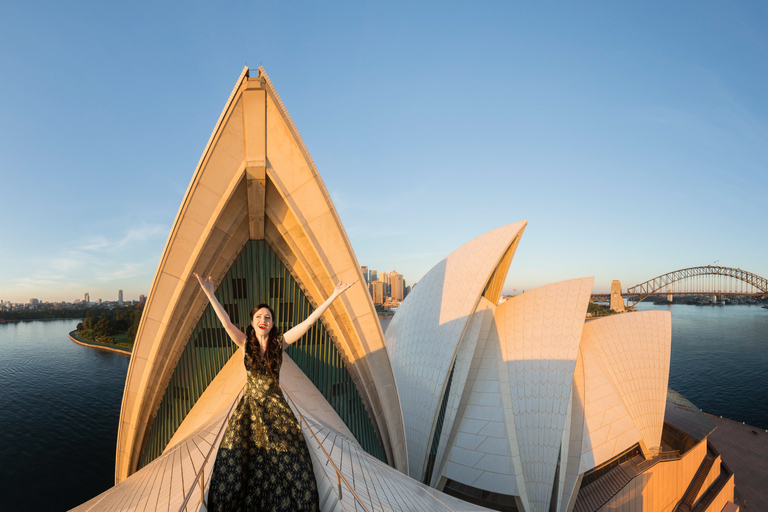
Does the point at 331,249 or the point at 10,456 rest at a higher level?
the point at 331,249

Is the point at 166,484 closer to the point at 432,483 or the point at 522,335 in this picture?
the point at 432,483

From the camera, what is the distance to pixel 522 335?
1476 cm

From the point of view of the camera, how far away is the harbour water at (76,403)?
18766 mm

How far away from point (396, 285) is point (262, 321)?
14047cm

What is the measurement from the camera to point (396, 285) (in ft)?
470

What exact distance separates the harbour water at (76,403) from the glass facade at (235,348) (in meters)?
16.0

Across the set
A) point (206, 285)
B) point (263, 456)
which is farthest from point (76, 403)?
point (263, 456)

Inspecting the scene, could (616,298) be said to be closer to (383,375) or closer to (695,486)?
(695,486)

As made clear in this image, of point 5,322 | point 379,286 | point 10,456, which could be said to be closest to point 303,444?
point 10,456

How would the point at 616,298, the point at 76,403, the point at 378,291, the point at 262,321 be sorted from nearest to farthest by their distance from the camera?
the point at 262,321
the point at 76,403
the point at 616,298
the point at 378,291

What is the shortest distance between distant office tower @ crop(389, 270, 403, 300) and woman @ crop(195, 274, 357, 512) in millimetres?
137042

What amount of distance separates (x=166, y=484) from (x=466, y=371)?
12.0 meters

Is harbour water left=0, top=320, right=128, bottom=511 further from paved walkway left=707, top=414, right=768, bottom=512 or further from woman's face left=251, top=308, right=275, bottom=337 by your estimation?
paved walkway left=707, top=414, right=768, bottom=512

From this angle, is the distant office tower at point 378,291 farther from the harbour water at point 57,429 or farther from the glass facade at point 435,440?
the glass facade at point 435,440
